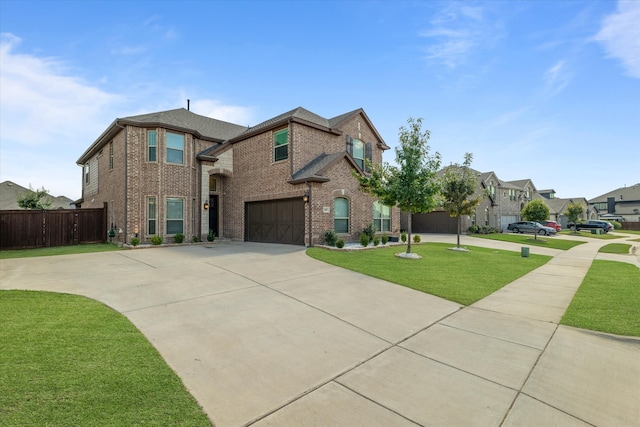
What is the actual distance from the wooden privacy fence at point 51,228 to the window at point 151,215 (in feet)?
13.6

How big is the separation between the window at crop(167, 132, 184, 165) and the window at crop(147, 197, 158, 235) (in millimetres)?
2452

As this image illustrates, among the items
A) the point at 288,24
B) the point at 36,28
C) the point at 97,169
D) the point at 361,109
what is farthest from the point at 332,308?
the point at 97,169

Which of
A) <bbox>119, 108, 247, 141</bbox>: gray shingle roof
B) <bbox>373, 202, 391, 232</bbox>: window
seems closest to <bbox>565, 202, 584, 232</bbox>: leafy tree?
<bbox>373, 202, 391, 232</bbox>: window

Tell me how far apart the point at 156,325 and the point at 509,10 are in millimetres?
12610

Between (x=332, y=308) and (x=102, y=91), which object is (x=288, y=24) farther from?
(x=332, y=308)

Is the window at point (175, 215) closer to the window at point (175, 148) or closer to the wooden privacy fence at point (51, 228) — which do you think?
the window at point (175, 148)

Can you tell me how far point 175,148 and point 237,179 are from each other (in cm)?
395

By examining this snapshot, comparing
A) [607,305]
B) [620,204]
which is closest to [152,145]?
[607,305]

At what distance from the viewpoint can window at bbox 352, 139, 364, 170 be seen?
19.2 metres

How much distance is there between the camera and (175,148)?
16.3 meters

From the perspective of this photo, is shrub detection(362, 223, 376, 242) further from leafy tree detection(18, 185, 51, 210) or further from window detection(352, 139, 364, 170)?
leafy tree detection(18, 185, 51, 210)

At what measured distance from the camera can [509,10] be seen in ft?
29.1

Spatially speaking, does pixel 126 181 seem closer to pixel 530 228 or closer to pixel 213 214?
pixel 213 214

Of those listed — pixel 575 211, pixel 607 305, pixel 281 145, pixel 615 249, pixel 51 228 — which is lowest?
pixel 615 249
